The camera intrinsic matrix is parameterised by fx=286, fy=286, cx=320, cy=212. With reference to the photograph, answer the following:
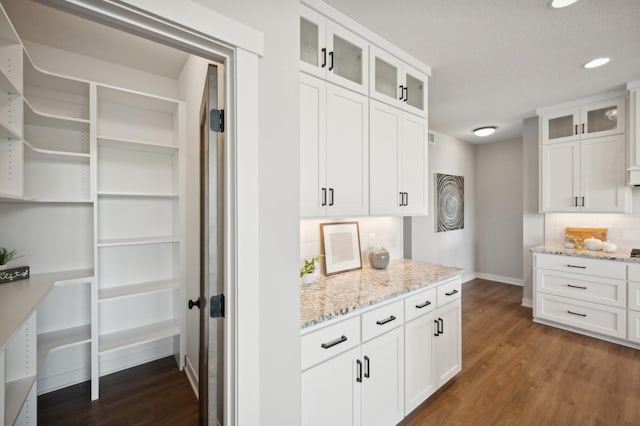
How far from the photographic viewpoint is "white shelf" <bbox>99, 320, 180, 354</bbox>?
2.27 m

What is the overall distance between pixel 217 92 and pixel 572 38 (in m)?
2.55

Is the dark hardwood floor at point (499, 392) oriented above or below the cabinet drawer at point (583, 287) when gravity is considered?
below

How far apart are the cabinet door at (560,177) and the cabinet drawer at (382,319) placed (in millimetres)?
3070

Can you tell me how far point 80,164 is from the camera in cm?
233

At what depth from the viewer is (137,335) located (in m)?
2.43

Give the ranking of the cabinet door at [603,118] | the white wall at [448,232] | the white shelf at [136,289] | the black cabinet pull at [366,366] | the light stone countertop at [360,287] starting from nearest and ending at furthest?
the light stone countertop at [360,287]
the black cabinet pull at [366,366]
the white shelf at [136,289]
the cabinet door at [603,118]
the white wall at [448,232]

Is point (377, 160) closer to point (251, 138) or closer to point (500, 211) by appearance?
point (251, 138)

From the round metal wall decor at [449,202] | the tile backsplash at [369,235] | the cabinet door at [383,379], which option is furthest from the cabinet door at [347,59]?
the round metal wall decor at [449,202]

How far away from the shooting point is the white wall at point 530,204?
396 centimetres

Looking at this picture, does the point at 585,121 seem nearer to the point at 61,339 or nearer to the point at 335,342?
the point at 335,342

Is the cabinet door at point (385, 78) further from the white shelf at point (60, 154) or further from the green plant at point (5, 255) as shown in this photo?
the green plant at point (5, 255)

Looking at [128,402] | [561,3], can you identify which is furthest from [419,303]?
[128,402]

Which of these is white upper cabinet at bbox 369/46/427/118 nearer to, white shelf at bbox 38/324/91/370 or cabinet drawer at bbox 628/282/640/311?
cabinet drawer at bbox 628/282/640/311

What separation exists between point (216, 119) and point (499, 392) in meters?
2.74
